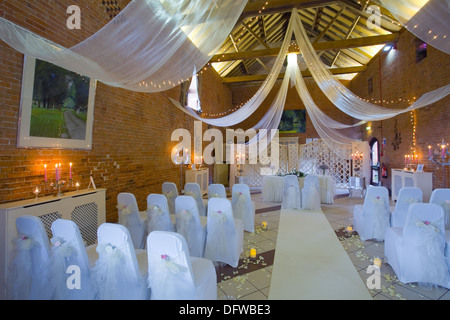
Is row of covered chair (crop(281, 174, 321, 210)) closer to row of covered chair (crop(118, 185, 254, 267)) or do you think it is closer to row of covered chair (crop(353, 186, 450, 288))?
row of covered chair (crop(353, 186, 450, 288))

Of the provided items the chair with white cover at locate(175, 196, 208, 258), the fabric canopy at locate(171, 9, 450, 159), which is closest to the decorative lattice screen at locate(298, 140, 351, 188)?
the fabric canopy at locate(171, 9, 450, 159)

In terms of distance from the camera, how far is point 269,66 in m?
11.0

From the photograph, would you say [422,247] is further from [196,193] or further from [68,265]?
[68,265]

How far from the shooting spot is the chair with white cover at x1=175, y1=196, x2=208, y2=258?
2.75m

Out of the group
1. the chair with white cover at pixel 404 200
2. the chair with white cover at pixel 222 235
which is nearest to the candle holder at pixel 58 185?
the chair with white cover at pixel 222 235

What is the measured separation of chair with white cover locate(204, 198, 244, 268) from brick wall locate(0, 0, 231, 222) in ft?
6.68

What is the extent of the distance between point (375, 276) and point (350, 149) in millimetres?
6794

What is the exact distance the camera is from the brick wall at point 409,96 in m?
4.99

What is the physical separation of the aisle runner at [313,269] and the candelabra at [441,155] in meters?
3.09

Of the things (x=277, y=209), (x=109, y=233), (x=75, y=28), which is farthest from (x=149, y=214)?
(x=277, y=209)

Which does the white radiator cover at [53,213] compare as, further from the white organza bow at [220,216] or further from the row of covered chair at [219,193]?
the white organza bow at [220,216]

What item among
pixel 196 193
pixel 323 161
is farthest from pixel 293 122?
pixel 196 193

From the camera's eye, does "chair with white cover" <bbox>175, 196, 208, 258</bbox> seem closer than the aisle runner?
No
